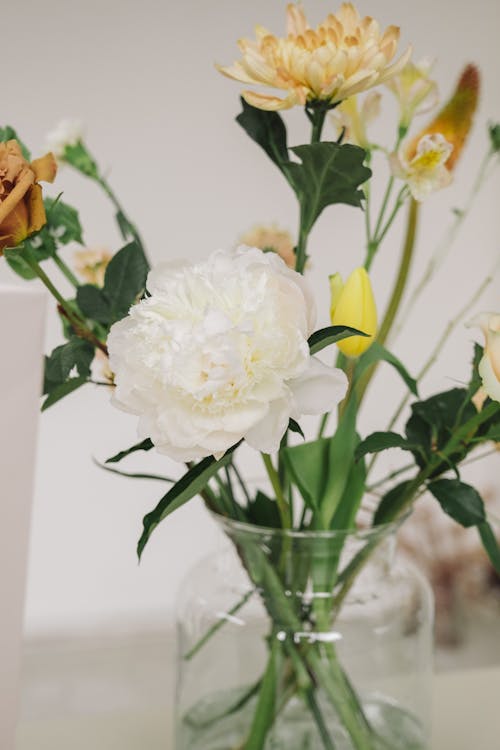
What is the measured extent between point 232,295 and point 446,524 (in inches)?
69.7

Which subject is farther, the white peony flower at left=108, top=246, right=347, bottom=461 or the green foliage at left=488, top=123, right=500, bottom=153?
the green foliage at left=488, top=123, right=500, bottom=153

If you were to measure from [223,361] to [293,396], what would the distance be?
0.13ft

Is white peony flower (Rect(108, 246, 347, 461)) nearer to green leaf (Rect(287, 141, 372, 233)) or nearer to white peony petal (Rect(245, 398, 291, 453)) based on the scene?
white peony petal (Rect(245, 398, 291, 453))

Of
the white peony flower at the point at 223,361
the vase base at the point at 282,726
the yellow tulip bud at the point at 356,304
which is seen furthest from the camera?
the vase base at the point at 282,726

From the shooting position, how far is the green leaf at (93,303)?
56 centimetres

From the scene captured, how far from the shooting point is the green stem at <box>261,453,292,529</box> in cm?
54

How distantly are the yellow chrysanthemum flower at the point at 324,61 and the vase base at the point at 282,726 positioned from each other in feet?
1.26

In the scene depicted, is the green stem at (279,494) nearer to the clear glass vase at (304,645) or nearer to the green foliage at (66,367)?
the clear glass vase at (304,645)

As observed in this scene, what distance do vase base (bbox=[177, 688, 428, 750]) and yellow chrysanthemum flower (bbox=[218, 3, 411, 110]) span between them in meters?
0.38

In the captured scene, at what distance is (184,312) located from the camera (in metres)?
0.41

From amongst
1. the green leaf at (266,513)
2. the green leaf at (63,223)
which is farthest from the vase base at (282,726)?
the green leaf at (63,223)

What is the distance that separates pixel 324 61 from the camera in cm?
48

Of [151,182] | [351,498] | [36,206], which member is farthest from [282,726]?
[151,182]

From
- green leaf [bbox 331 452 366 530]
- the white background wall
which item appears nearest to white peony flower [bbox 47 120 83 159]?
green leaf [bbox 331 452 366 530]
